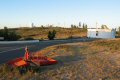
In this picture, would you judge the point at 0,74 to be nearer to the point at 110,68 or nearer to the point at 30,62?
the point at 30,62

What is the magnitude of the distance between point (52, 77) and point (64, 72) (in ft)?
3.85

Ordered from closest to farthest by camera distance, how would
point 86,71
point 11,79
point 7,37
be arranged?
point 11,79 → point 86,71 → point 7,37

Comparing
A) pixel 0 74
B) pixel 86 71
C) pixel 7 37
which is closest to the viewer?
pixel 0 74

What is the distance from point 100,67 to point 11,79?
5.18 m

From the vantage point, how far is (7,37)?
168 ft

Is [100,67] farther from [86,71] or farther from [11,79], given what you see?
[11,79]

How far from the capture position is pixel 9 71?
12.3 metres

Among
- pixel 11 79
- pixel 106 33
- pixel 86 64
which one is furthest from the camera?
pixel 106 33

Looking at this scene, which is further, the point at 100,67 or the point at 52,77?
the point at 100,67

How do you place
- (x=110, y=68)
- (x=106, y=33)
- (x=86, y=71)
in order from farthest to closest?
(x=106, y=33), (x=110, y=68), (x=86, y=71)

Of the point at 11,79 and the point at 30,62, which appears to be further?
the point at 30,62

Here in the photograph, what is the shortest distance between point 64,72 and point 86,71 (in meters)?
1.24

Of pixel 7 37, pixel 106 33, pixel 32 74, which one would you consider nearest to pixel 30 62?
pixel 32 74

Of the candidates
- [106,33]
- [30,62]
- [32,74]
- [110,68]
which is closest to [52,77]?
[32,74]
